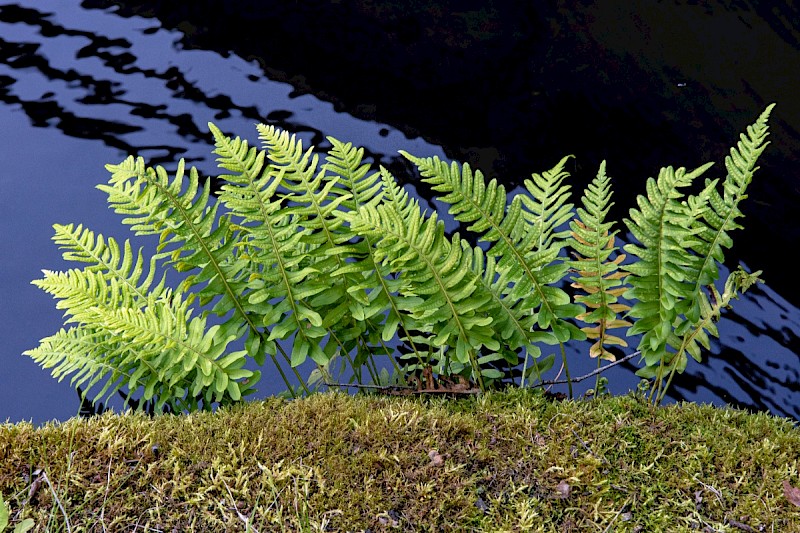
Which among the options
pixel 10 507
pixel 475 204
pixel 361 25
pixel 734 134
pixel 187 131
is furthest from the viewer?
pixel 361 25

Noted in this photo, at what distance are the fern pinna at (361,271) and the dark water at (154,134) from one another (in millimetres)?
1042

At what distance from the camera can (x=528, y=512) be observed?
8.01 ft

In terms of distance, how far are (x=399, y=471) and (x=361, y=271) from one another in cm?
80

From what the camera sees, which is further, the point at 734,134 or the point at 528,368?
the point at 734,134

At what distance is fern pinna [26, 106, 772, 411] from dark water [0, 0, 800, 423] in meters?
1.04

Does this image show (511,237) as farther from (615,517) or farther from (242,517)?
(242,517)

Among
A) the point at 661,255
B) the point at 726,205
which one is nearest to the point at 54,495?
the point at 661,255

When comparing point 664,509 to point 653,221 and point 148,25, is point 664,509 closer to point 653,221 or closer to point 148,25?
point 653,221

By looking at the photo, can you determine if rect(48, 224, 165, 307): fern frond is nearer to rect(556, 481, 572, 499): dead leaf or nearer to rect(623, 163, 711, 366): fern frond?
rect(556, 481, 572, 499): dead leaf

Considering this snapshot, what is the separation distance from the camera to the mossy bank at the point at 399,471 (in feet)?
7.86

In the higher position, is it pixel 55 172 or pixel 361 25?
pixel 361 25

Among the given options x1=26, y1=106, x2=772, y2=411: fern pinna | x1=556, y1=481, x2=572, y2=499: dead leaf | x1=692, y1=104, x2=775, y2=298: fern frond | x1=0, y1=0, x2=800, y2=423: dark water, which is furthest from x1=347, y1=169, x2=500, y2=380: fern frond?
x1=0, y1=0, x2=800, y2=423: dark water

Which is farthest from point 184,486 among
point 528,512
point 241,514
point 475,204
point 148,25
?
point 148,25

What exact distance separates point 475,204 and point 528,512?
1.11 m
